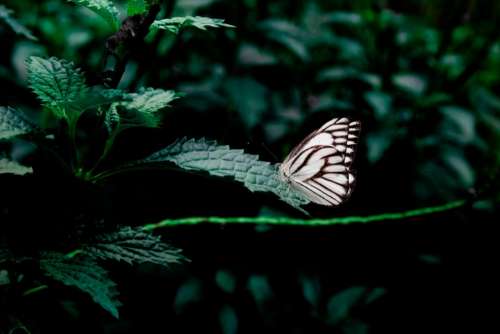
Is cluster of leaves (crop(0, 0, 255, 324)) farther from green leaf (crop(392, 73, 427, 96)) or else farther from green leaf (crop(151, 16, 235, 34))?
green leaf (crop(392, 73, 427, 96))

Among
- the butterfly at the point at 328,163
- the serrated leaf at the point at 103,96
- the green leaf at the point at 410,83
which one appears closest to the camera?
the serrated leaf at the point at 103,96

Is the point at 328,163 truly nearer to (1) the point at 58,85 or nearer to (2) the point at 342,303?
(1) the point at 58,85

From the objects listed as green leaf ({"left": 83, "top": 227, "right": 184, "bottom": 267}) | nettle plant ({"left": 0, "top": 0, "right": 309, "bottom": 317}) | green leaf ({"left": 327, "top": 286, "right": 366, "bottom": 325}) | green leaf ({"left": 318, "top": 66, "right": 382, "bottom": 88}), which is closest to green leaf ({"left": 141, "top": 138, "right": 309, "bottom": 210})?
nettle plant ({"left": 0, "top": 0, "right": 309, "bottom": 317})

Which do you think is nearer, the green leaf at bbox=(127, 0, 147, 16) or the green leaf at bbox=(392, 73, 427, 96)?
the green leaf at bbox=(127, 0, 147, 16)

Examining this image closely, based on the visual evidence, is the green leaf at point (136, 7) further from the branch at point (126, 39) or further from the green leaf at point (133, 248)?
the green leaf at point (133, 248)

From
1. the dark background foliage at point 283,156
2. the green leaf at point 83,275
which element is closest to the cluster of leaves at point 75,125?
the green leaf at point 83,275

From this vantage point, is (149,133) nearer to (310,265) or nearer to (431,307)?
(310,265)

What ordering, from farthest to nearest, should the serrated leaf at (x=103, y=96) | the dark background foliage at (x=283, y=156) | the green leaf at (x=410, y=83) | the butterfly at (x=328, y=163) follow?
1. the green leaf at (x=410, y=83)
2. the dark background foliage at (x=283, y=156)
3. the butterfly at (x=328, y=163)
4. the serrated leaf at (x=103, y=96)
